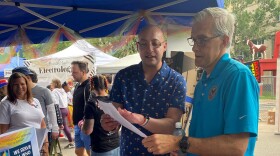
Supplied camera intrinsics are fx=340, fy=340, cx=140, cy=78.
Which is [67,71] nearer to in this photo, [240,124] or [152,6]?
[152,6]

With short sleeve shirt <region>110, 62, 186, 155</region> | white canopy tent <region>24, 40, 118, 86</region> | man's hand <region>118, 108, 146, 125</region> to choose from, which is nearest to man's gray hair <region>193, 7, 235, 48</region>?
man's hand <region>118, 108, 146, 125</region>

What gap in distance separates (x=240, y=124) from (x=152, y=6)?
86.9 inches

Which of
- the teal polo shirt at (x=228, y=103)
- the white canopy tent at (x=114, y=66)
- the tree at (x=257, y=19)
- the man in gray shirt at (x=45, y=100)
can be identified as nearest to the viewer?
the teal polo shirt at (x=228, y=103)

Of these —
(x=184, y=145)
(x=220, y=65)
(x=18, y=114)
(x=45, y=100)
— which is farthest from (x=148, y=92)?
(x=45, y=100)

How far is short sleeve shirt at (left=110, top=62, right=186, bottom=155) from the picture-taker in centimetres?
246

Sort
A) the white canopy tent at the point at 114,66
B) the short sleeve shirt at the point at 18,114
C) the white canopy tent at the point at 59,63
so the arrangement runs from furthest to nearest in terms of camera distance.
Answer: the white canopy tent at the point at 114,66 → the white canopy tent at the point at 59,63 → the short sleeve shirt at the point at 18,114

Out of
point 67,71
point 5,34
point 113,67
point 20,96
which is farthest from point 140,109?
point 67,71

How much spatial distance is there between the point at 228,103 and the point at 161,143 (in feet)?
1.19

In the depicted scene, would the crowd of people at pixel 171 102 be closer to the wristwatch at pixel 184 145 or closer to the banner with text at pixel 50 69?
the wristwatch at pixel 184 145

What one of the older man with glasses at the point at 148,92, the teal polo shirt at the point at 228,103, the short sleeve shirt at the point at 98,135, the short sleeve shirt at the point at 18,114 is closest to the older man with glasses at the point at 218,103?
the teal polo shirt at the point at 228,103

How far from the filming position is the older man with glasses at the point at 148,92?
2.45 metres

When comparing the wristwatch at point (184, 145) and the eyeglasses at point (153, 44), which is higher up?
the eyeglasses at point (153, 44)

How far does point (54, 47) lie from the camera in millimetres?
3865

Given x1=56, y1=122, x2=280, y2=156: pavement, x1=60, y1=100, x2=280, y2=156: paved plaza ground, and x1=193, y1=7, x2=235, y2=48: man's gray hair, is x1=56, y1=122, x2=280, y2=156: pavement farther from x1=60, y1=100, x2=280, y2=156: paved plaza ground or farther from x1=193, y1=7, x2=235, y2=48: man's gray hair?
x1=193, y1=7, x2=235, y2=48: man's gray hair
